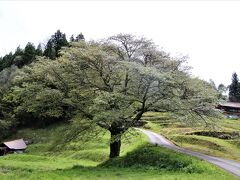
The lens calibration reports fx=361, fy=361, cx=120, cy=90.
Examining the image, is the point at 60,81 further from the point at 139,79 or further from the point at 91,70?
the point at 139,79

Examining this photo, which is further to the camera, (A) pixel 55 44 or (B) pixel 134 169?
(A) pixel 55 44

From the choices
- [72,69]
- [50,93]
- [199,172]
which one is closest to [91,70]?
[72,69]

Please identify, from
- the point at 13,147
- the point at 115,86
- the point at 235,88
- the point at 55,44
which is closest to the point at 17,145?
the point at 13,147

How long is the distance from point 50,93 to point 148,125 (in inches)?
1845

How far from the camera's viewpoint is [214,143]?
47625 millimetres

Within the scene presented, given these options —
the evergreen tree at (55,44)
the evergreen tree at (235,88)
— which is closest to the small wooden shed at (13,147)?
the evergreen tree at (55,44)

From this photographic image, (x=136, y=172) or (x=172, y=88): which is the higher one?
(x=172, y=88)

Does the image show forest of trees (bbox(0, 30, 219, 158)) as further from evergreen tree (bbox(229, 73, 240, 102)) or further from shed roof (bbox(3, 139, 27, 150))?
evergreen tree (bbox(229, 73, 240, 102))

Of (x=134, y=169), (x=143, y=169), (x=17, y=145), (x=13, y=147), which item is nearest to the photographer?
A: (x=143, y=169)

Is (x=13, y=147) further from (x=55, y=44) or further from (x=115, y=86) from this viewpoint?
(x=55, y=44)

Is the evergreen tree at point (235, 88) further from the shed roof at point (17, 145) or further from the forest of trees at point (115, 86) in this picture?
the forest of trees at point (115, 86)

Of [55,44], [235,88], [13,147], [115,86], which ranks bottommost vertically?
[13,147]

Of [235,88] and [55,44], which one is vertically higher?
[55,44]

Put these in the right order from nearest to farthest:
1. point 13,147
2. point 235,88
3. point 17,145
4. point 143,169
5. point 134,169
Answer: point 143,169 → point 134,169 → point 13,147 → point 17,145 → point 235,88
